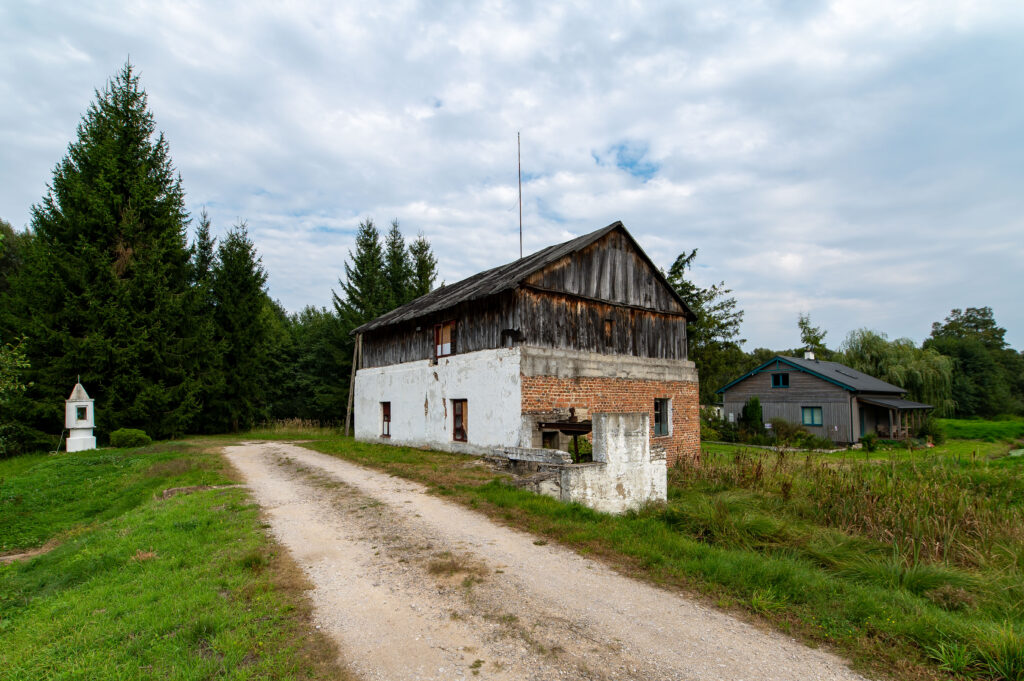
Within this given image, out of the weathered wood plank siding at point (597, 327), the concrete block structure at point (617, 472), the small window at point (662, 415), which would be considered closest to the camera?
the concrete block structure at point (617, 472)

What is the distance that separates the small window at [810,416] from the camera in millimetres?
29297

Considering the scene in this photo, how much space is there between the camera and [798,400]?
1190 inches

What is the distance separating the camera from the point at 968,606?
16.8 feet

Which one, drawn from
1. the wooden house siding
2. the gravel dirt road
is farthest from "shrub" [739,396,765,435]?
the gravel dirt road

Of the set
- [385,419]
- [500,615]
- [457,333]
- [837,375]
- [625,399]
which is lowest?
[500,615]

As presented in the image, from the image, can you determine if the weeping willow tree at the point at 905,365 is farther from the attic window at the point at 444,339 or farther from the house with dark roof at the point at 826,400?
the attic window at the point at 444,339

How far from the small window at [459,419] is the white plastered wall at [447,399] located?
0.15 metres

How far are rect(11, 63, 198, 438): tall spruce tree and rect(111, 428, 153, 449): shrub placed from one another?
2039 mm

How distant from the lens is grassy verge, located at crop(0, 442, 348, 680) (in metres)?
3.82

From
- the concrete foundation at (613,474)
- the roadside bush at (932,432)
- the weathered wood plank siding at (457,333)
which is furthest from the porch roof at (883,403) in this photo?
the concrete foundation at (613,474)

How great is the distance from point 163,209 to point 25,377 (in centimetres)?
912

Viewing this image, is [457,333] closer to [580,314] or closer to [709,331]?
[580,314]

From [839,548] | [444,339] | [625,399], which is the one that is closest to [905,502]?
[839,548]

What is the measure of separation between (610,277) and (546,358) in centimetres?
441
